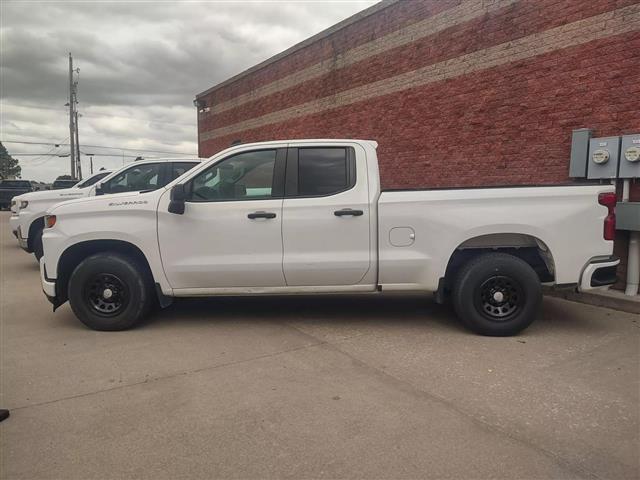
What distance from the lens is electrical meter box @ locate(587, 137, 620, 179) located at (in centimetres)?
652

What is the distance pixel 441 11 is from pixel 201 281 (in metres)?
7.01

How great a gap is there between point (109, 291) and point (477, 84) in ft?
22.1

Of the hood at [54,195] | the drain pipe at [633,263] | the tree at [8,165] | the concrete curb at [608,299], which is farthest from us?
the tree at [8,165]

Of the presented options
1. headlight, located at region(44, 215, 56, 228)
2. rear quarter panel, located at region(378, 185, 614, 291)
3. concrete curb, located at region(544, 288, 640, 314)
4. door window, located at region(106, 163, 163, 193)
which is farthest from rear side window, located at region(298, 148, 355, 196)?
door window, located at region(106, 163, 163, 193)

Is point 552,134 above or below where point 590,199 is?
above

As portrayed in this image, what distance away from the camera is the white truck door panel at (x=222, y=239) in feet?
17.2

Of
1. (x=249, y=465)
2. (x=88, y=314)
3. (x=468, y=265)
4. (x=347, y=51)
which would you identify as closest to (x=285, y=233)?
(x=468, y=265)

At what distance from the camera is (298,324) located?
5645 mm

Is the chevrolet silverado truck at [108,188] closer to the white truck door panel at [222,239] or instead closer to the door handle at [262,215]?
the white truck door panel at [222,239]

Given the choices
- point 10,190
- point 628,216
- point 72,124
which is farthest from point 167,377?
point 72,124

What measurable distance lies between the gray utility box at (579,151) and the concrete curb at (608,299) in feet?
5.41

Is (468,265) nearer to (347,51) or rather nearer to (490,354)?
(490,354)

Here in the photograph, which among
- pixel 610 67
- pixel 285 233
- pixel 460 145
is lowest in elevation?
pixel 285 233

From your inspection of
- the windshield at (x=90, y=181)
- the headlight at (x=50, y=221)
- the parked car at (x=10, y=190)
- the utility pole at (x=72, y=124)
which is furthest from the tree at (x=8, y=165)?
the headlight at (x=50, y=221)
